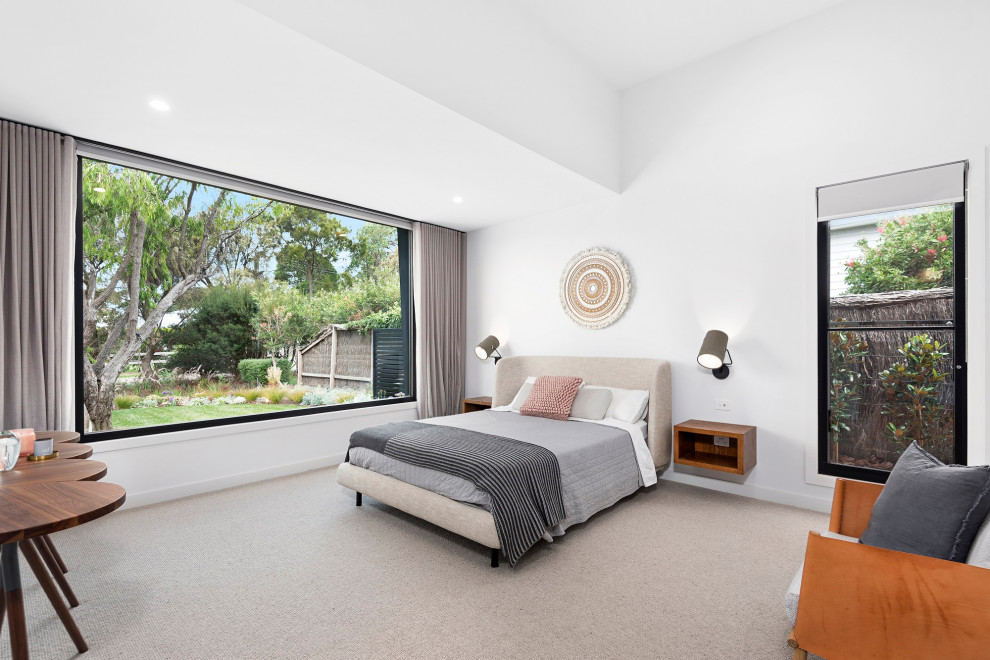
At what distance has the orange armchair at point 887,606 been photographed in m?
1.22

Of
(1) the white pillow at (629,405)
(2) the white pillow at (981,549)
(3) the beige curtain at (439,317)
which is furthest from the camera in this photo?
(3) the beige curtain at (439,317)

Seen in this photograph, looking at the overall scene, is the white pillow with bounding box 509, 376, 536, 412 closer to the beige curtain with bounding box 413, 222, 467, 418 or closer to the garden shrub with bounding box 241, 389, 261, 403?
the beige curtain with bounding box 413, 222, 467, 418

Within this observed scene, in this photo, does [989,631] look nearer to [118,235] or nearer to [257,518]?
[257,518]

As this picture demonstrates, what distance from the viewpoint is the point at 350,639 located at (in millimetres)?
1935

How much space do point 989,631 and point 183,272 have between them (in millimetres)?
4662

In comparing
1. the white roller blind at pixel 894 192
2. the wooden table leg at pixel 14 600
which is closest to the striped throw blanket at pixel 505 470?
the wooden table leg at pixel 14 600

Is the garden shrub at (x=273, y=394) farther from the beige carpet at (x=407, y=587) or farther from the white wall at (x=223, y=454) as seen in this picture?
the beige carpet at (x=407, y=587)

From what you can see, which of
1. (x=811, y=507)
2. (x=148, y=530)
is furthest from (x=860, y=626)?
(x=148, y=530)

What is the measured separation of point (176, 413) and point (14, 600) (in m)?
2.40

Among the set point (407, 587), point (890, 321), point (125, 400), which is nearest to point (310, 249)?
point (125, 400)

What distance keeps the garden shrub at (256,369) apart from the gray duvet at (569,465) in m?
1.42

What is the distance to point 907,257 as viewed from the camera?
3088mm

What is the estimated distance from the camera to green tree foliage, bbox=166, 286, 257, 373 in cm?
385

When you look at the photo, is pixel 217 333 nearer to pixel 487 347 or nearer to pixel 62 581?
pixel 62 581
